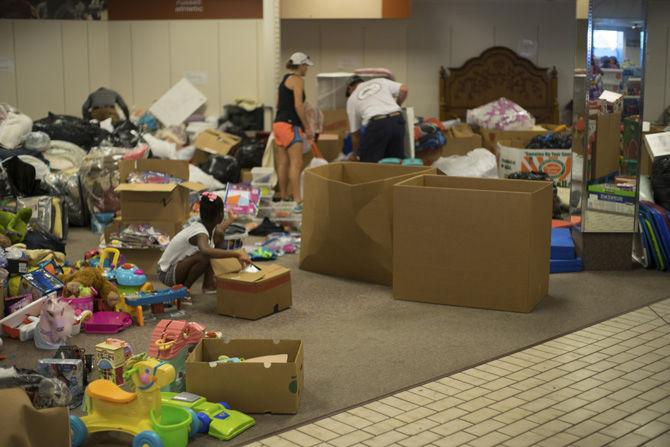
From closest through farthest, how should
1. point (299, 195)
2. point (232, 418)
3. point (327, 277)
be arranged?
point (232, 418) → point (327, 277) → point (299, 195)

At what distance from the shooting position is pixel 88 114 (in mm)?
10484

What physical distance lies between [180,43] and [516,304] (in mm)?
6772

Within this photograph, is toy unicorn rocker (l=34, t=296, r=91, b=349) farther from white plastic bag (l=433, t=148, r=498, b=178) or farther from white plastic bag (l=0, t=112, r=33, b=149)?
white plastic bag (l=433, t=148, r=498, b=178)

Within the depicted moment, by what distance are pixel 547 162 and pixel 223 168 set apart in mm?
3181

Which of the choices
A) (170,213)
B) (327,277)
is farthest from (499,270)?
(170,213)

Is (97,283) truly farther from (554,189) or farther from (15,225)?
(554,189)

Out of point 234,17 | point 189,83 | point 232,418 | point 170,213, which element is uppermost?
point 234,17

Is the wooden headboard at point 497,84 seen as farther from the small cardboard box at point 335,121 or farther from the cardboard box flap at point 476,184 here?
the cardboard box flap at point 476,184

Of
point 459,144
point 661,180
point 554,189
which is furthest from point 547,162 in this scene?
point 661,180

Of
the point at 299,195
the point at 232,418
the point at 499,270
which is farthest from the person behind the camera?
the point at 299,195

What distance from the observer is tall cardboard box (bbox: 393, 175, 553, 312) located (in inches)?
210

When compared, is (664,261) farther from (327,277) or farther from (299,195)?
(299,195)

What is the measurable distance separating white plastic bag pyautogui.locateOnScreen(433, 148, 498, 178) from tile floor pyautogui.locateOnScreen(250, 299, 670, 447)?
3.94 meters

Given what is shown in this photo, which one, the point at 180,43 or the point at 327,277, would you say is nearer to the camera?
the point at 327,277
